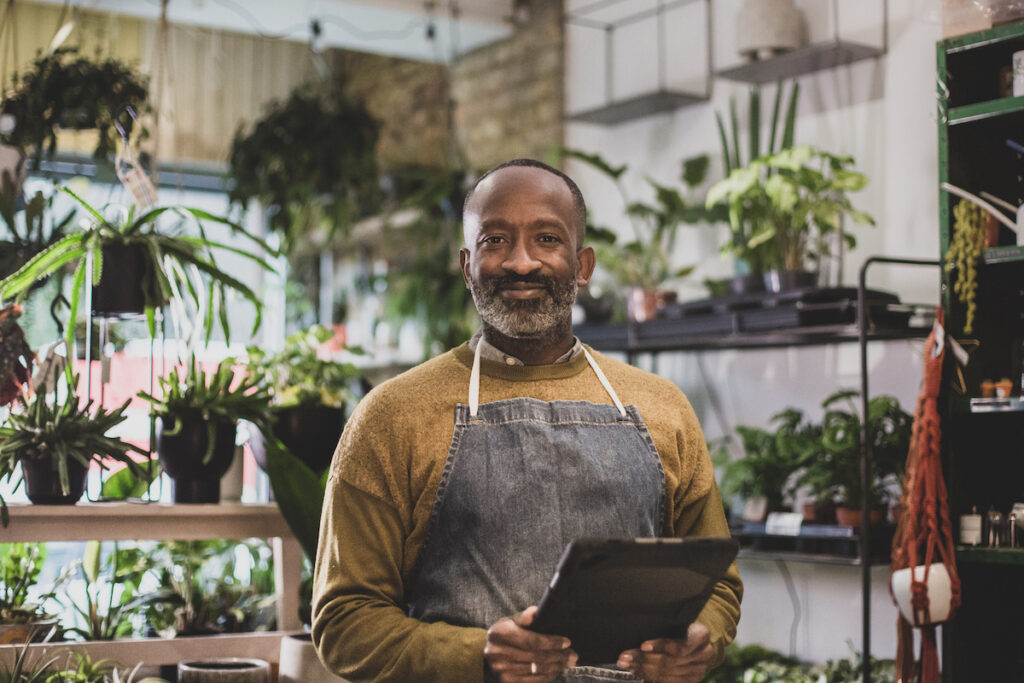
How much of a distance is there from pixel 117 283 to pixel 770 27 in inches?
93.1

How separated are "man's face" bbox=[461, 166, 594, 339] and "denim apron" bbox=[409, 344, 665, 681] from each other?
0.13m

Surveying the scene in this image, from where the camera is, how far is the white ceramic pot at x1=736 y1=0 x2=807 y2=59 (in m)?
3.83

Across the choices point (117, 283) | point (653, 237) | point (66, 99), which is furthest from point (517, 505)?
point (66, 99)

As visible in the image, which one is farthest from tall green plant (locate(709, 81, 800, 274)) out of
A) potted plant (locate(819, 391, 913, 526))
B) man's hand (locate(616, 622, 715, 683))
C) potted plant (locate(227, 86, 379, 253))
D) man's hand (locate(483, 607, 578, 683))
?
man's hand (locate(483, 607, 578, 683))

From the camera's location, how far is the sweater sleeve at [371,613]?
1.59 meters

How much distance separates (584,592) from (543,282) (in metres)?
0.49

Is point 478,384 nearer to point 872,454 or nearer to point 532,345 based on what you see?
point 532,345

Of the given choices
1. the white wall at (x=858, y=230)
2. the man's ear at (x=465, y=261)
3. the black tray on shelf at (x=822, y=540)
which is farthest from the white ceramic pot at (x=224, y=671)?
the white wall at (x=858, y=230)

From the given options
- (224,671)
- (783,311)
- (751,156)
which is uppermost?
(751,156)

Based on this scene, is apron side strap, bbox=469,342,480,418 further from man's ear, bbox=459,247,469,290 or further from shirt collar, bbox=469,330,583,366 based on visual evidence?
man's ear, bbox=459,247,469,290

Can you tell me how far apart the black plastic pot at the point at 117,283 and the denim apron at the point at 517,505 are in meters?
0.98

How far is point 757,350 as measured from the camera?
13.4 ft

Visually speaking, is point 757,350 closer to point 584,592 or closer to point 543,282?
point 543,282

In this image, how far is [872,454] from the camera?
323cm
